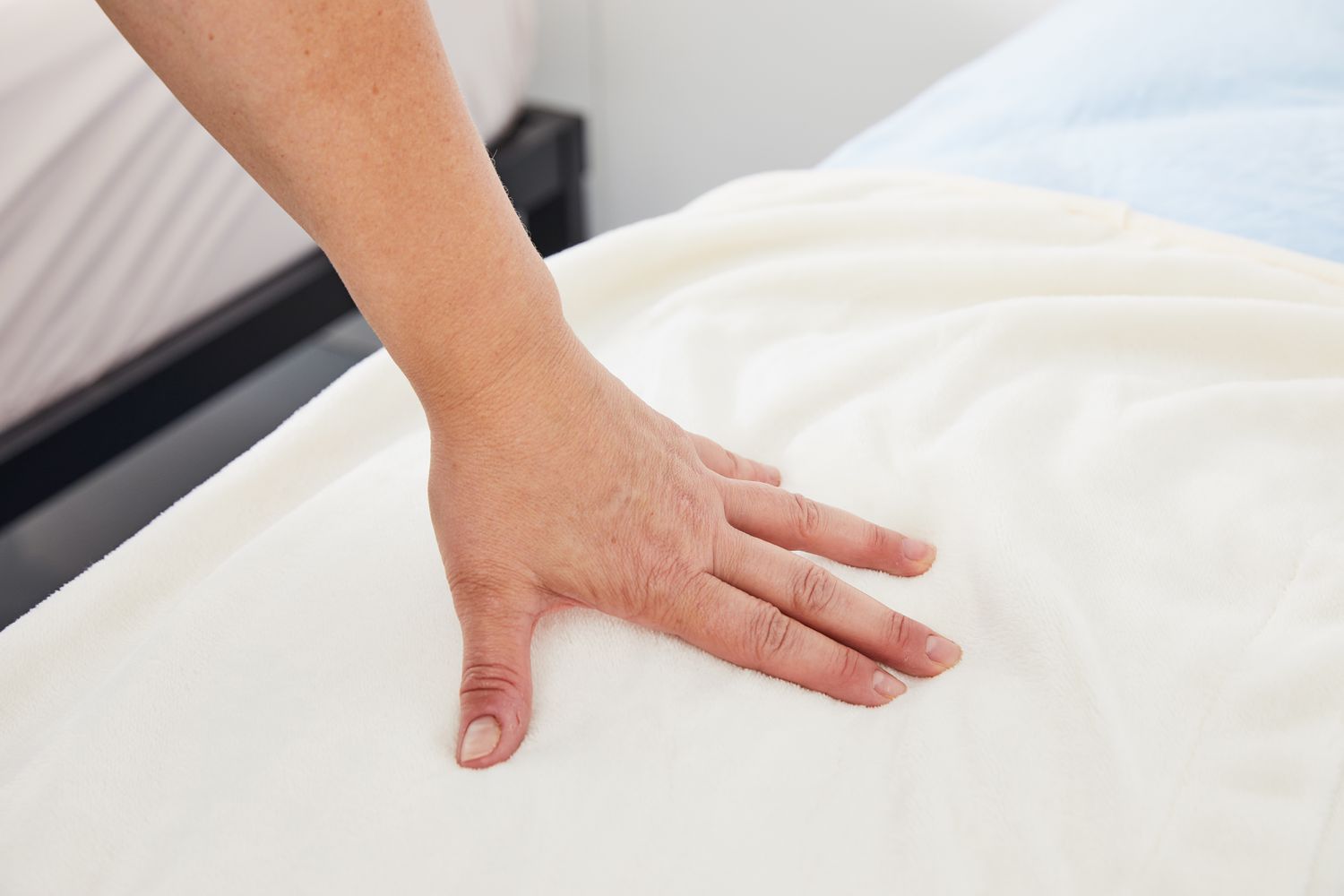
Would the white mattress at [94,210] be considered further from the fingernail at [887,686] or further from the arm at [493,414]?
the fingernail at [887,686]

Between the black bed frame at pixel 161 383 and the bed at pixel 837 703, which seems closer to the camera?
the bed at pixel 837 703

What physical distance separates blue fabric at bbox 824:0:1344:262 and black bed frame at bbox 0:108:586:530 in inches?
31.2

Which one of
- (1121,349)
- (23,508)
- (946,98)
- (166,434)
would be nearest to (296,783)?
(1121,349)

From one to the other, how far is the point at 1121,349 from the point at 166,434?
62.5 inches

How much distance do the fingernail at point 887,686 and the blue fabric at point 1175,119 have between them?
0.58 metres

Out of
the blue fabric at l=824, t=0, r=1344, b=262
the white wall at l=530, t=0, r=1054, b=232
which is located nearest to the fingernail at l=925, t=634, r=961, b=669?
the blue fabric at l=824, t=0, r=1344, b=262

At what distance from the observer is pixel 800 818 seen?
493mm

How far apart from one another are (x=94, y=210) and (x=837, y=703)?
1.05 meters

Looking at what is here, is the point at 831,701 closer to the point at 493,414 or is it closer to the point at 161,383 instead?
the point at 493,414

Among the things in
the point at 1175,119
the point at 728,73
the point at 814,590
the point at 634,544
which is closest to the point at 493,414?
the point at 634,544

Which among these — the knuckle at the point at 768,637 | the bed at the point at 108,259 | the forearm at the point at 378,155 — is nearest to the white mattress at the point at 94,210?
the bed at the point at 108,259

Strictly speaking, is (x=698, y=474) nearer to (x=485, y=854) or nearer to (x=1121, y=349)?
(x=485, y=854)

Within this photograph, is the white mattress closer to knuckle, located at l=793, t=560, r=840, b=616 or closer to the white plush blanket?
the white plush blanket

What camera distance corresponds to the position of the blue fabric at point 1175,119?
0.90 m
